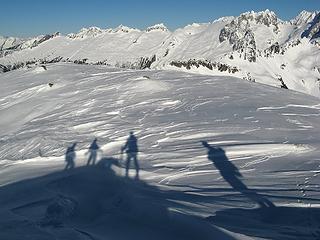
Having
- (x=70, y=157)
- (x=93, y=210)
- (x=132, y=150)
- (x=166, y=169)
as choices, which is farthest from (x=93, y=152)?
(x=93, y=210)

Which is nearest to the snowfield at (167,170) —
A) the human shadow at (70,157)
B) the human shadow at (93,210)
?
the human shadow at (93,210)

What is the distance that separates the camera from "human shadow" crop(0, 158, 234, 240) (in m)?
8.62

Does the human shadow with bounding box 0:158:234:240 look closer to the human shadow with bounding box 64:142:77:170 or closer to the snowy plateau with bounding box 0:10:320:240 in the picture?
the snowy plateau with bounding box 0:10:320:240

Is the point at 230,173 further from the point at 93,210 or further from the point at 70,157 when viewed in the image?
the point at 70,157

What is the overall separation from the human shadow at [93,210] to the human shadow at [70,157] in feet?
3.48

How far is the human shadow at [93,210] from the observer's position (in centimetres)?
862

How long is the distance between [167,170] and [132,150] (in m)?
3.14

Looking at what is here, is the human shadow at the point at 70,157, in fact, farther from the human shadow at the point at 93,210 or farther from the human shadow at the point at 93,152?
the human shadow at the point at 93,210

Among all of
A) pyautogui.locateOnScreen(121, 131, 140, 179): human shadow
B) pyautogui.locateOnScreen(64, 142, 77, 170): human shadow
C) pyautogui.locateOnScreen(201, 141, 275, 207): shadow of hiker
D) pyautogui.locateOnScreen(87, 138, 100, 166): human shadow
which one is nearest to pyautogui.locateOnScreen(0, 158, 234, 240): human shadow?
pyautogui.locateOnScreen(121, 131, 140, 179): human shadow

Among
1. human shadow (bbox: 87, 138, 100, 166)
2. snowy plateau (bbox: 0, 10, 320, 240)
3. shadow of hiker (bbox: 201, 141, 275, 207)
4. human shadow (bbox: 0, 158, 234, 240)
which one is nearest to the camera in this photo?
human shadow (bbox: 0, 158, 234, 240)

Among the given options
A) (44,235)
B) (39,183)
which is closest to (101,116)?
(39,183)

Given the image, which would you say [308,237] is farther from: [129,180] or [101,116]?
[101,116]

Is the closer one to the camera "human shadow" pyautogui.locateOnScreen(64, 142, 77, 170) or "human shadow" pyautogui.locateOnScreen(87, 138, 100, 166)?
"human shadow" pyautogui.locateOnScreen(64, 142, 77, 170)

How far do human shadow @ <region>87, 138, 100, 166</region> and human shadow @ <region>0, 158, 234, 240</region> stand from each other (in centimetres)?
128
